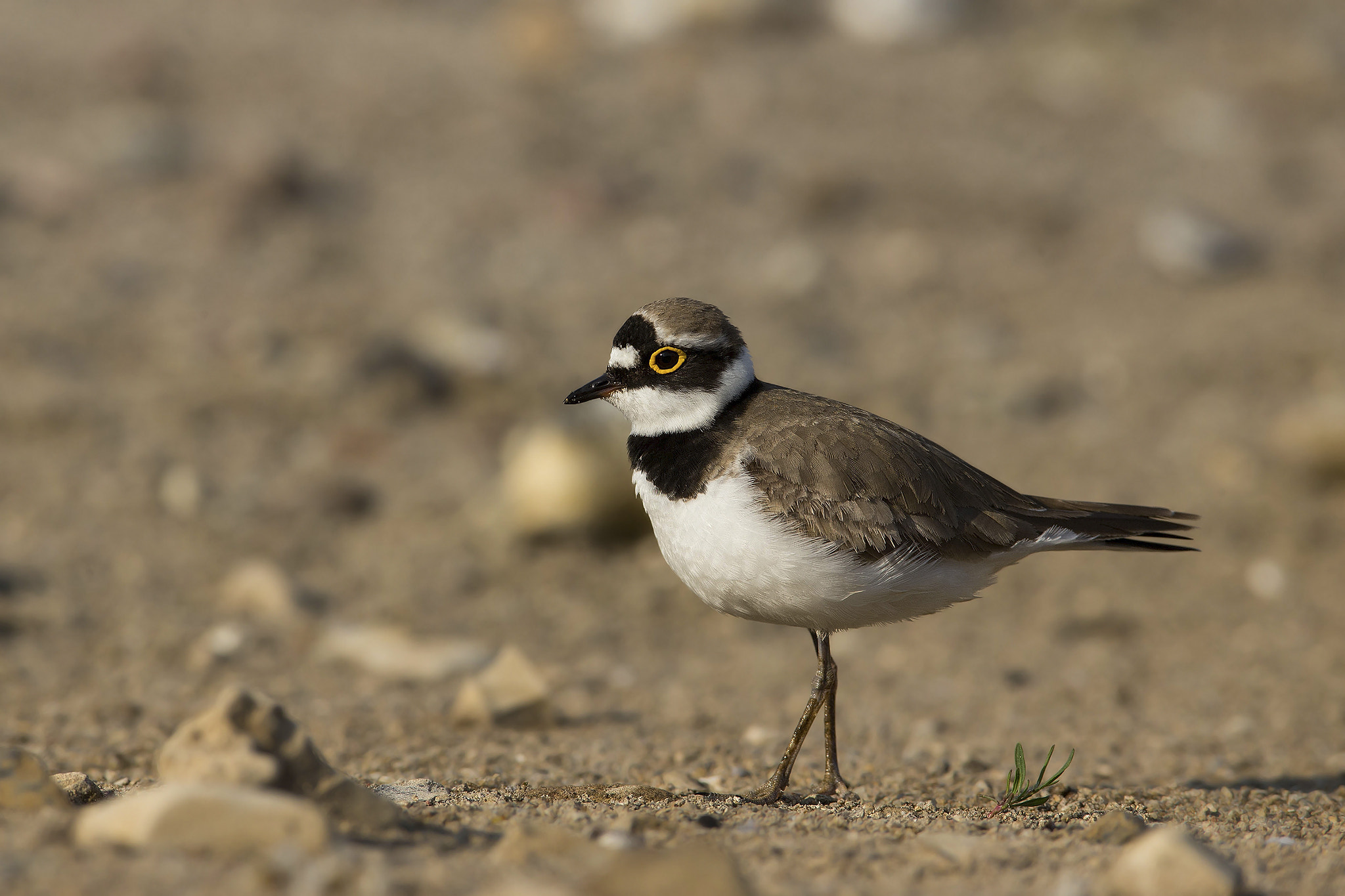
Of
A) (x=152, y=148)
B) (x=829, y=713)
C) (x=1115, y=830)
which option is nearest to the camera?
(x=1115, y=830)

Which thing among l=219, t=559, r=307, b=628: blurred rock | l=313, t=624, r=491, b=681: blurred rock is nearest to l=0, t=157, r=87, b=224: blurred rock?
l=219, t=559, r=307, b=628: blurred rock

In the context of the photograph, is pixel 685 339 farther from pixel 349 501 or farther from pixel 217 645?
pixel 349 501

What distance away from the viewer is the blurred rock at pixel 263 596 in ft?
20.8

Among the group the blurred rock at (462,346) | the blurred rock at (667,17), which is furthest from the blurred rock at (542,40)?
the blurred rock at (462,346)

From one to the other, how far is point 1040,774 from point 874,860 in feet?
3.30

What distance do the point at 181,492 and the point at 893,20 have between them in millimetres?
8143

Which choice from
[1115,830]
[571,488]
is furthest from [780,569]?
[571,488]

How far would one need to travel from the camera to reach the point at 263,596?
643cm

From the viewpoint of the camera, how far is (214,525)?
7004 mm

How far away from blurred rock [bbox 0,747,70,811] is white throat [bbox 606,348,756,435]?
7.02ft

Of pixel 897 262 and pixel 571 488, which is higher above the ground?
pixel 897 262

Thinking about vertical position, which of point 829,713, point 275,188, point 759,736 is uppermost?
point 275,188

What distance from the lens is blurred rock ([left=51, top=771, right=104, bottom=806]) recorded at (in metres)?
3.47

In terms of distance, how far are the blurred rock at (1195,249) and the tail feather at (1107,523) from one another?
18.3ft
